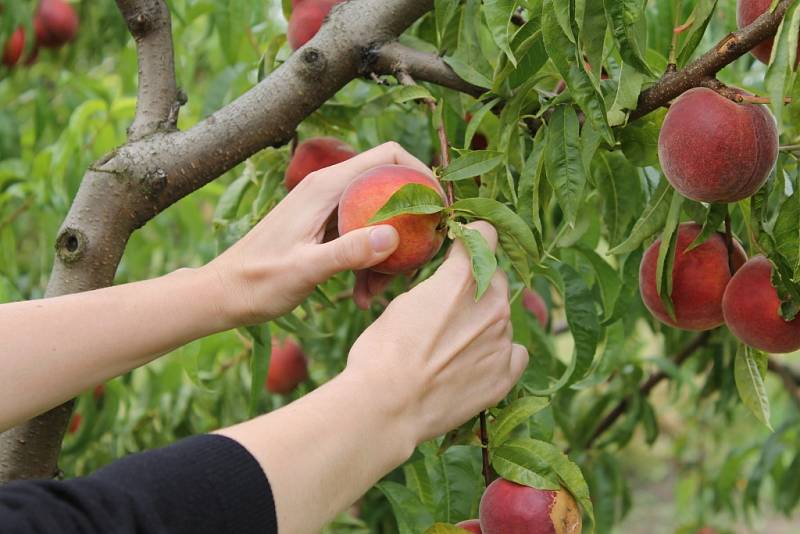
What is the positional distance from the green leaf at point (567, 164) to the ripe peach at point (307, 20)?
0.42m

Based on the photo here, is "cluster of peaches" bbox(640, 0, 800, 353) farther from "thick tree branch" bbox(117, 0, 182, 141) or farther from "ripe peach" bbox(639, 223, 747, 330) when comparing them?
"thick tree branch" bbox(117, 0, 182, 141)

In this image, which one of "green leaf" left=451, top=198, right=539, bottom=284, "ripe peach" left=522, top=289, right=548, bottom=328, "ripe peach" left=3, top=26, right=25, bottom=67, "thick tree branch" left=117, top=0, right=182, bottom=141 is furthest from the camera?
"ripe peach" left=3, top=26, right=25, bottom=67

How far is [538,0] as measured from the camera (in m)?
0.96

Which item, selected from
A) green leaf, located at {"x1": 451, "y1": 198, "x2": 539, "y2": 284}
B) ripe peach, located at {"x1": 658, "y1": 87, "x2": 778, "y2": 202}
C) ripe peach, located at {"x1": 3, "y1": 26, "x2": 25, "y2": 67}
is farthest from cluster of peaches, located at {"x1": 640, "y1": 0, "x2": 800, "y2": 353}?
ripe peach, located at {"x1": 3, "y1": 26, "x2": 25, "y2": 67}

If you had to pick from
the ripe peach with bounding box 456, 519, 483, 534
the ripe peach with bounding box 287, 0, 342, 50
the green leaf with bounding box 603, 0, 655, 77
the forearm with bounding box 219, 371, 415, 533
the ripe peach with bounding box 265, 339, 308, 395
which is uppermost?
the green leaf with bounding box 603, 0, 655, 77

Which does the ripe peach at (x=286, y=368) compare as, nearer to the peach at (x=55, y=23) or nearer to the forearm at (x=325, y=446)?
the peach at (x=55, y=23)

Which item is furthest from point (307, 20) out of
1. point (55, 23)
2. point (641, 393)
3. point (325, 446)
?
point (55, 23)

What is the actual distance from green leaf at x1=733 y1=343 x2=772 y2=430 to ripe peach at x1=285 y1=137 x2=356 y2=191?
1.69 ft

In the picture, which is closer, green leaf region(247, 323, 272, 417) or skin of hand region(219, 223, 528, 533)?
skin of hand region(219, 223, 528, 533)

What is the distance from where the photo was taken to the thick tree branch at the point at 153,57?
3.70ft

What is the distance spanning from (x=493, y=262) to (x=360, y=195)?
0.48ft

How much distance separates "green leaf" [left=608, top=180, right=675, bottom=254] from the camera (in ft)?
3.30

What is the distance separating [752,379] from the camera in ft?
3.47

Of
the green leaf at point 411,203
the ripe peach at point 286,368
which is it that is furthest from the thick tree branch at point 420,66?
the ripe peach at point 286,368
